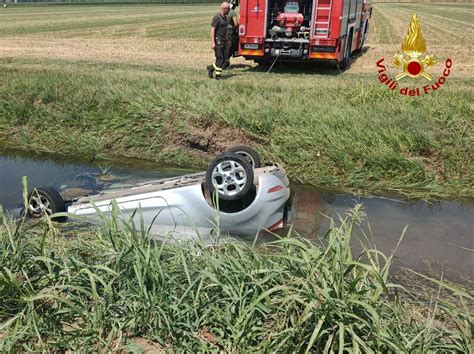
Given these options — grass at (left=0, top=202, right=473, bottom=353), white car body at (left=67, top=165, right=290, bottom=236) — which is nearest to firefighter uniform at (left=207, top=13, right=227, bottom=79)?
white car body at (left=67, top=165, right=290, bottom=236)

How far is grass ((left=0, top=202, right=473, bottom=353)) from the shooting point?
2.26 meters

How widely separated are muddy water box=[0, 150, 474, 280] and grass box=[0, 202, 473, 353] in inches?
43.1

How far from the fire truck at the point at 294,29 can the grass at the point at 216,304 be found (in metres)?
10.1

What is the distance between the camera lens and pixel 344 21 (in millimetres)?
12484

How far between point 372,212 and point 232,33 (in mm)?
8896

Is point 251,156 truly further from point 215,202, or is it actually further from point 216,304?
point 216,304

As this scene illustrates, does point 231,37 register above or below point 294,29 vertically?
below

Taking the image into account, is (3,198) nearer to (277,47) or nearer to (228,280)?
(228,280)

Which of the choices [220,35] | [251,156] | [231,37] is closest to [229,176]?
[251,156]

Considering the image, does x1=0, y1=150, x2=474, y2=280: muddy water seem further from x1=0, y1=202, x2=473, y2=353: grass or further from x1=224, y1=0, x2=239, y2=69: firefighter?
x1=224, y1=0, x2=239, y2=69: firefighter

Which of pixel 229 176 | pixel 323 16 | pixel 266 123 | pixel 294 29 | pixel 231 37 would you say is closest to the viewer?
pixel 229 176

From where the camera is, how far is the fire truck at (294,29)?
1184 cm

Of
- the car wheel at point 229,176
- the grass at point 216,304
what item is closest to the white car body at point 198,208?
the car wheel at point 229,176

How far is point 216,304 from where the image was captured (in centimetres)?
255
